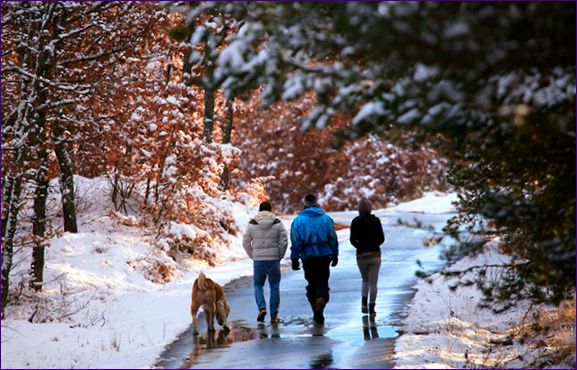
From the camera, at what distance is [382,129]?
29.3 ft

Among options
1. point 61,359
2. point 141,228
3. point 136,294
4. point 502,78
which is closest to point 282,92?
point 502,78

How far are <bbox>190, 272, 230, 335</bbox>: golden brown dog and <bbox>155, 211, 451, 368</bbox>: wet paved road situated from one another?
0.57ft

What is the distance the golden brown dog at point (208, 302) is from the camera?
1334cm

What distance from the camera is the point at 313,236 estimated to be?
14.4 m

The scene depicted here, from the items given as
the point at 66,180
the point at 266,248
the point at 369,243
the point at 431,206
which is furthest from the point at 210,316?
the point at 431,206

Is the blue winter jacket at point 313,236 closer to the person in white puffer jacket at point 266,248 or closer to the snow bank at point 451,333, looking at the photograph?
the person in white puffer jacket at point 266,248

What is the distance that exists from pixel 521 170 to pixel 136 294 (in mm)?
Result: 8838

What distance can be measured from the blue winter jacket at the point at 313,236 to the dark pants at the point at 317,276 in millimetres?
94

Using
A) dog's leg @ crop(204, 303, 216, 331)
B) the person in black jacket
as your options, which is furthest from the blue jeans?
the person in black jacket

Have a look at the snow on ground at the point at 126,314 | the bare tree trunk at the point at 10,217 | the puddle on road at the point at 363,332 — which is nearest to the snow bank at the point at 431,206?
the snow on ground at the point at 126,314

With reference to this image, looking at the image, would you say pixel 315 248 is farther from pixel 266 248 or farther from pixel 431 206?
pixel 431 206

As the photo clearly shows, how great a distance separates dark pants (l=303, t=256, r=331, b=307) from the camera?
567 inches

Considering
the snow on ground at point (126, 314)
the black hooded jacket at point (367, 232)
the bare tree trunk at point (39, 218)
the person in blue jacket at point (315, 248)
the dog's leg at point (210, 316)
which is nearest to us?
the snow on ground at point (126, 314)

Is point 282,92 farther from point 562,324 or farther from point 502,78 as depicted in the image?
point 562,324
